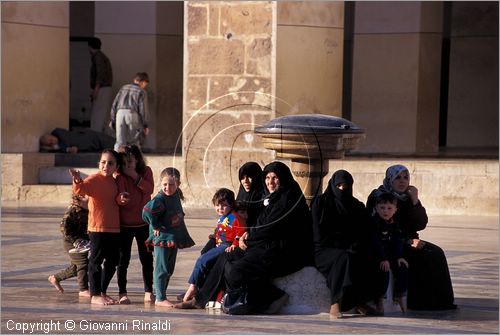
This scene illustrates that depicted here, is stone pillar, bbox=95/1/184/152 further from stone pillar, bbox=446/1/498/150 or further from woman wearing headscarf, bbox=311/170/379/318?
woman wearing headscarf, bbox=311/170/379/318

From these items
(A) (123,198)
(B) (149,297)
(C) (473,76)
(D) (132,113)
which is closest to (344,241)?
(B) (149,297)

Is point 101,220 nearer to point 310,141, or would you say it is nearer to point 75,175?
point 75,175

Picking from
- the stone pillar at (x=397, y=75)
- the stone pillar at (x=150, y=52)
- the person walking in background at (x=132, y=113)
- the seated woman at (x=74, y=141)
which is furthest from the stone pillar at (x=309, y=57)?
the stone pillar at (x=150, y=52)

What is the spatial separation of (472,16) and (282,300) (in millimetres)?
13135

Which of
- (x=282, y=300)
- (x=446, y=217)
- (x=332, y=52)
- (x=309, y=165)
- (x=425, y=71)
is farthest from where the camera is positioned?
(x=425, y=71)

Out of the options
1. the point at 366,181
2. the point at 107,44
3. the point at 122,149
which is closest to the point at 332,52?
the point at 366,181

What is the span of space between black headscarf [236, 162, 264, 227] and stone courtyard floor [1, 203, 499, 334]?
684mm

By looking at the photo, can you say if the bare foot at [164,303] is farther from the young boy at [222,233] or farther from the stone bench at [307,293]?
the stone bench at [307,293]

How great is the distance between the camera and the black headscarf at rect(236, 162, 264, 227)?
26.3 feet

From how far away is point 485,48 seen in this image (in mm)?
20203

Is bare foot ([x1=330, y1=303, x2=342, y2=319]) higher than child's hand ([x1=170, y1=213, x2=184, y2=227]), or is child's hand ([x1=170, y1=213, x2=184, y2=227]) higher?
child's hand ([x1=170, y1=213, x2=184, y2=227])

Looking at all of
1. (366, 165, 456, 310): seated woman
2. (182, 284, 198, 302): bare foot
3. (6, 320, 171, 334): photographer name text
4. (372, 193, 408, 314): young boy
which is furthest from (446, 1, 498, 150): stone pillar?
(6, 320, 171, 334): photographer name text

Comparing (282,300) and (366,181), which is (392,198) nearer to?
(282,300)

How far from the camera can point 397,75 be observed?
57.8ft
